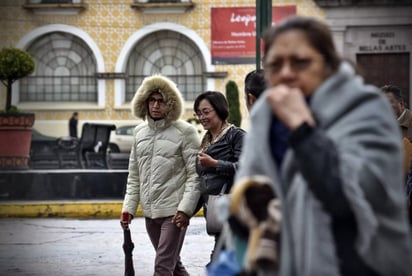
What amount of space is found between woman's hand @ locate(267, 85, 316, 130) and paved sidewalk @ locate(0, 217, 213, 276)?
21.1 feet

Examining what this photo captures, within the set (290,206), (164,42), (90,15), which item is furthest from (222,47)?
(290,206)

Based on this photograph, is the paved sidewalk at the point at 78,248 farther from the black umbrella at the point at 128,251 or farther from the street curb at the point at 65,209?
the black umbrella at the point at 128,251

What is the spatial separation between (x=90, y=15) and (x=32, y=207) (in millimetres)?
21477

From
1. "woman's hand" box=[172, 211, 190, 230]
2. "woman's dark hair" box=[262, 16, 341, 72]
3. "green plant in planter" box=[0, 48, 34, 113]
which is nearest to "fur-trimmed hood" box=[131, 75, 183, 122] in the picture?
"woman's hand" box=[172, 211, 190, 230]

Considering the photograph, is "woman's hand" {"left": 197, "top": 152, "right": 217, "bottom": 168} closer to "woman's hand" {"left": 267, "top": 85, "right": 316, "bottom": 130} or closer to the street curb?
"woman's hand" {"left": 267, "top": 85, "right": 316, "bottom": 130}

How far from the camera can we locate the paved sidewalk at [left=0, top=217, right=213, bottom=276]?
9.45m

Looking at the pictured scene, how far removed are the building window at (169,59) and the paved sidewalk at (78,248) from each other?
21495 mm

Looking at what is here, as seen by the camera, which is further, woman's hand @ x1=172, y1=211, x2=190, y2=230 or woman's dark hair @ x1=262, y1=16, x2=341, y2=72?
woman's hand @ x1=172, y1=211, x2=190, y2=230

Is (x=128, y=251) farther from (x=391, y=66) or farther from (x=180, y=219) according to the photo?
(x=391, y=66)

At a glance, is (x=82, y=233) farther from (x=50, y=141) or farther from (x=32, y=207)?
(x=50, y=141)

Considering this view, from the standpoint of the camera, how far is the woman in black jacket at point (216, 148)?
20.9ft

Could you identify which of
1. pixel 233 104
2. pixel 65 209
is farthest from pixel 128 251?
pixel 233 104

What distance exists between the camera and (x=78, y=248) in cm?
1107

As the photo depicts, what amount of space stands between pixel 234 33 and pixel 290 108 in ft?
105
